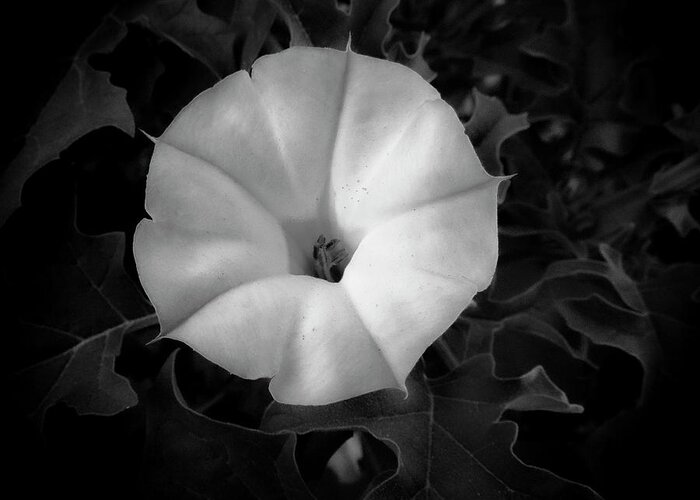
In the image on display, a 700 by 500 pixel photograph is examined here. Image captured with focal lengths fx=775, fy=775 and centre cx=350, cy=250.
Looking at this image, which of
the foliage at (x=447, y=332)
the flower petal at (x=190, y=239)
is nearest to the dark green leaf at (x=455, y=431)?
the foliage at (x=447, y=332)

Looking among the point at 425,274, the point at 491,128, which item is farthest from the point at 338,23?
the point at 425,274

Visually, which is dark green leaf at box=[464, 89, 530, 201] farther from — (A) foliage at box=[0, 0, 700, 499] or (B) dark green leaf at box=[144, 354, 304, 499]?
(B) dark green leaf at box=[144, 354, 304, 499]

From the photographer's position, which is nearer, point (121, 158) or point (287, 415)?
point (287, 415)

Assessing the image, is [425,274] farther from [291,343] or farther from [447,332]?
[447,332]

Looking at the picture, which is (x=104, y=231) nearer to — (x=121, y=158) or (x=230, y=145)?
(x=121, y=158)

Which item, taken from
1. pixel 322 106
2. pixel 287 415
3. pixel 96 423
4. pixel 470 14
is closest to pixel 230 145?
pixel 322 106
